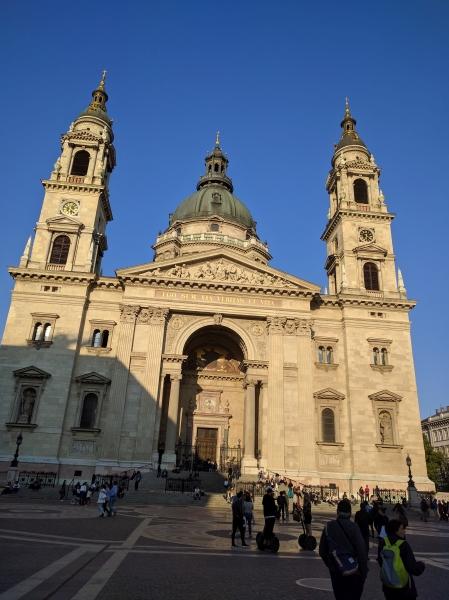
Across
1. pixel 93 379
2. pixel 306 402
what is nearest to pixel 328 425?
pixel 306 402

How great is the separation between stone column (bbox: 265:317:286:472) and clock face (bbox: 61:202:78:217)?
19545mm

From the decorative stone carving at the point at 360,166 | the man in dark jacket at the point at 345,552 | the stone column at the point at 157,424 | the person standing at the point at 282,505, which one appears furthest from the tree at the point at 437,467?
the man in dark jacket at the point at 345,552

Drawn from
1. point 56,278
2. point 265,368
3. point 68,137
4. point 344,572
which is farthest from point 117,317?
point 344,572

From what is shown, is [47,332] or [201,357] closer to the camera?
[47,332]

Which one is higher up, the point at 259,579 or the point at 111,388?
the point at 111,388

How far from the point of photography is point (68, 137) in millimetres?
45094

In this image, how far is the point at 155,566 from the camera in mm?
8688

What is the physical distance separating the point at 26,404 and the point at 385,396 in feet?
88.7

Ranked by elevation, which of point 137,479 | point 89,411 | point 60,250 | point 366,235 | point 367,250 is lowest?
point 137,479

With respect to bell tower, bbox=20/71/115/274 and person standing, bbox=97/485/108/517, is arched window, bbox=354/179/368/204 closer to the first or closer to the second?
bell tower, bbox=20/71/115/274

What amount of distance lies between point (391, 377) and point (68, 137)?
36.3m

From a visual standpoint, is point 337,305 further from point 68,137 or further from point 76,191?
point 68,137

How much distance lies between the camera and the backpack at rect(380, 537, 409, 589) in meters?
4.70

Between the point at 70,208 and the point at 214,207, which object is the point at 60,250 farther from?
the point at 214,207
